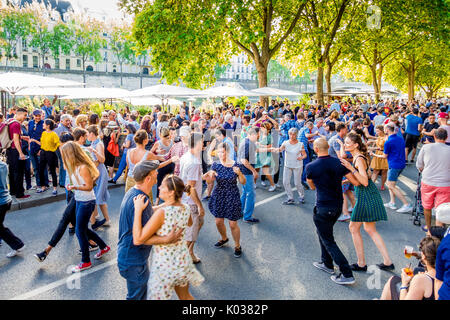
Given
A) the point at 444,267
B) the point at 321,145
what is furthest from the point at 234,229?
the point at 444,267

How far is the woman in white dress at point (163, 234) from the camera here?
312cm

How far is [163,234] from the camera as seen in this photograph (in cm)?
314

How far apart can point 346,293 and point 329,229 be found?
829 millimetres

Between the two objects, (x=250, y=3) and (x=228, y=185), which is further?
(x=250, y=3)

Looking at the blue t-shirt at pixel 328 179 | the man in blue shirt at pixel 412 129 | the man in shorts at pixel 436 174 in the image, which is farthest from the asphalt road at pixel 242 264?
the man in blue shirt at pixel 412 129

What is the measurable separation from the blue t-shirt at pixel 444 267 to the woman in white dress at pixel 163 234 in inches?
84.0

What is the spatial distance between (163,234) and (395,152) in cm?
642

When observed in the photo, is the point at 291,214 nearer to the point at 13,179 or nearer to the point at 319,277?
the point at 319,277

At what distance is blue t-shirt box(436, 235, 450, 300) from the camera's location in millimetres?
2596

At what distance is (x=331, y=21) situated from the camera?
990 inches

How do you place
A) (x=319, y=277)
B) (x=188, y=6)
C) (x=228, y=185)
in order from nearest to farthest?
1. (x=319, y=277)
2. (x=228, y=185)
3. (x=188, y=6)

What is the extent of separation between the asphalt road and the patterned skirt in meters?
0.81

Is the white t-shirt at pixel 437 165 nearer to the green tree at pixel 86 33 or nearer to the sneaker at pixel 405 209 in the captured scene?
the sneaker at pixel 405 209
